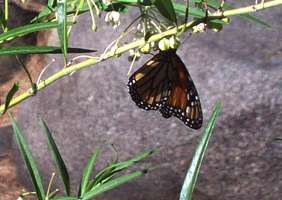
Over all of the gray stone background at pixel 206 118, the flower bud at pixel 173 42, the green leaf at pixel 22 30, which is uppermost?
the flower bud at pixel 173 42

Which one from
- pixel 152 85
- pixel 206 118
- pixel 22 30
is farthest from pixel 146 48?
pixel 206 118

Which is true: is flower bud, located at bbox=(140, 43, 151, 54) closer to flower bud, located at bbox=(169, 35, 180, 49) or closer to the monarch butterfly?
flower bud, located at bbox=(169, 35, 180, 49)

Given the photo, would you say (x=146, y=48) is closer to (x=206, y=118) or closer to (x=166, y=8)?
(x=166, y=8)

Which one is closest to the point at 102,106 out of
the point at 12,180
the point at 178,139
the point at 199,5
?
the point at 178,139

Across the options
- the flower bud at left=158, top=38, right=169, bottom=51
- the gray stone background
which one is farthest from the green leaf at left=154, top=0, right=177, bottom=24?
the gray stone background

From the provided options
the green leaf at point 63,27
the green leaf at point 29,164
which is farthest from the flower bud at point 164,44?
the green leaf at point 29,164

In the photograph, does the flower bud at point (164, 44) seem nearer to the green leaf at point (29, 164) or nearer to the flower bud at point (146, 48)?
the flower bud at point (146, 48)

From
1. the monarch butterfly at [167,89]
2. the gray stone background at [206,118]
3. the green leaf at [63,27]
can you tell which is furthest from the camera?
the gray stone background at [206,118]
